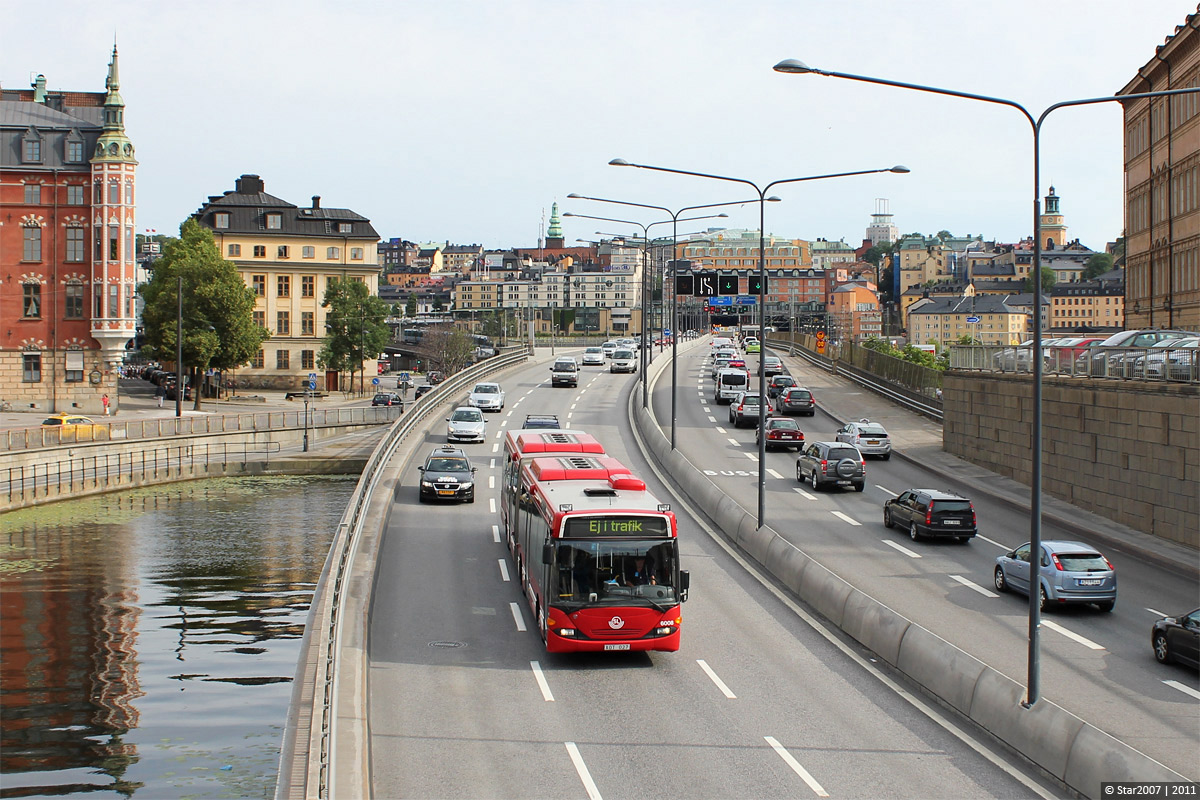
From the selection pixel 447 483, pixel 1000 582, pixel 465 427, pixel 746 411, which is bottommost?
pixel 1000 582

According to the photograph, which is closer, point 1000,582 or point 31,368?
point 1000,582

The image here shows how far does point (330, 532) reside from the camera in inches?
1857

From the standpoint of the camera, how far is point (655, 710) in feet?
59.6

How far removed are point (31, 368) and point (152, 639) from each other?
51000 mm

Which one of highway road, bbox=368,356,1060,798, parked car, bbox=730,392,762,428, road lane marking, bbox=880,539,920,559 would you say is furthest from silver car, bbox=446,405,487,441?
road lane marking, bbox=880,539,920,559

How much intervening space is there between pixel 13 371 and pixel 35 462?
24.8 metres

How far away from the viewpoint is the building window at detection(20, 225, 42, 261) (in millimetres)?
75312

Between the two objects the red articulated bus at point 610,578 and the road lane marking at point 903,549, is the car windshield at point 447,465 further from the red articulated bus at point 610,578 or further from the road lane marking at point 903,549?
the red articulated bus at point 610,578

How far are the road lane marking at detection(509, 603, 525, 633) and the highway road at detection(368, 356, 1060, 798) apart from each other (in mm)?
41

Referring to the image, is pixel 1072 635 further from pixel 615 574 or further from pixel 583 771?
pixel 583 771

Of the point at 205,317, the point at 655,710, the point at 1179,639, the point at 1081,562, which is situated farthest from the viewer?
the point at 205,317

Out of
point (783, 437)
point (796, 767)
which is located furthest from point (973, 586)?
point (783, 437)

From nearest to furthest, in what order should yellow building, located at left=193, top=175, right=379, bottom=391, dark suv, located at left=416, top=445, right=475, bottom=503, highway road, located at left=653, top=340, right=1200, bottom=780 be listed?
1. highway road, located at left=653, top=340, right=1200, bottom=780
2. dark suv, located at left=416, top=445, right=475, bottom=503
3. yellow building, located at left=193, top=175, right=379, bottom=391

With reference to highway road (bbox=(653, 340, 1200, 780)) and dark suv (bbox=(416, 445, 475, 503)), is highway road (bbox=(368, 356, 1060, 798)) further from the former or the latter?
dark suv (bbox=(416, 445, 475, 503))
